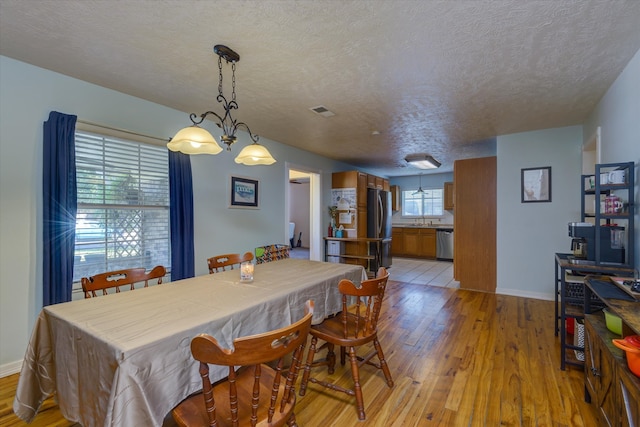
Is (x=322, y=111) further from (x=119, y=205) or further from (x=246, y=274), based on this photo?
(x=119, y=205)

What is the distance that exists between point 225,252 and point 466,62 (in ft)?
10.8

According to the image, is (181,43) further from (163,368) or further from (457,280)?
(457,280)

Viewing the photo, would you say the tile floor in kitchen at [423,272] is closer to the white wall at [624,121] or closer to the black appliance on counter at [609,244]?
the black appliance on counter at [609,244]

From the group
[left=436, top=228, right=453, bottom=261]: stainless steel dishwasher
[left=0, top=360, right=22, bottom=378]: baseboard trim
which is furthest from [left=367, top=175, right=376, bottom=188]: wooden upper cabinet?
[left=0, top=360, right=22, bottom=378]: baseboard trim

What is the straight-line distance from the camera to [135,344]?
41.9 inches

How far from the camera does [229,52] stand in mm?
2072

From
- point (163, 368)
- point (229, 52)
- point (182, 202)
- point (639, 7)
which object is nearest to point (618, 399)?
point (163, 368)

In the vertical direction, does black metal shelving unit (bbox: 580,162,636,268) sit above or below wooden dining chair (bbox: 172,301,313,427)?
above

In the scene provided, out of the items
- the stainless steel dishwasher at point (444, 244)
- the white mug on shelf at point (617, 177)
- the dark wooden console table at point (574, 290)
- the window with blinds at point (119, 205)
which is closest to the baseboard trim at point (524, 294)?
the dark wooden console table at point (574, 290)

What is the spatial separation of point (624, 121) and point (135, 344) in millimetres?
3552

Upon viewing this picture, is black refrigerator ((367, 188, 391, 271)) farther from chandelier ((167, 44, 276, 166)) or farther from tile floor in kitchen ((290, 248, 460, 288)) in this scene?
chandelier ((167, 44, 276, 166))

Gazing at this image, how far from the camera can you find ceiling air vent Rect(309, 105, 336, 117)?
3183 millimetres

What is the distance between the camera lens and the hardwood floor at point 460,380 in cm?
174

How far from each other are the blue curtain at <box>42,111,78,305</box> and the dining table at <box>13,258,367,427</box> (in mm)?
1069
